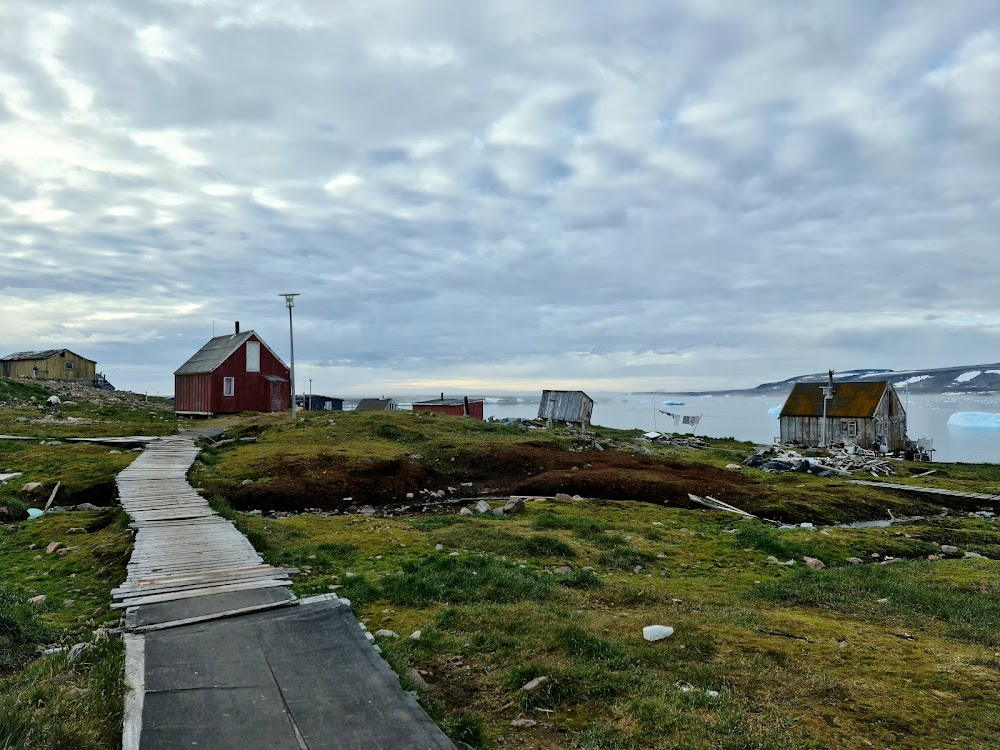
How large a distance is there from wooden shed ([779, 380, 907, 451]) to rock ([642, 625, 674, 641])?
1977 inches

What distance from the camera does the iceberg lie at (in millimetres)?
103806

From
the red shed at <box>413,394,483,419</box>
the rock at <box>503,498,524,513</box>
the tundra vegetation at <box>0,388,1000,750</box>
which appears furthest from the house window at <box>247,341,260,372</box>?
the rock at <box>503,498,524,513</box>

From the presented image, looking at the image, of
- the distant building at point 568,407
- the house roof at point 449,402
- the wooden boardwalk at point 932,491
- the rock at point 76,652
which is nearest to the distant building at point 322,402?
the house roof at point 449,402

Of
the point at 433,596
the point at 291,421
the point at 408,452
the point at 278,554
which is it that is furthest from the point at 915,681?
the point at 291,421

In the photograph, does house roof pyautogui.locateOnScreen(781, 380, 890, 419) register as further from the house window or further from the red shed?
the house window

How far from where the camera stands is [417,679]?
626 centimetres

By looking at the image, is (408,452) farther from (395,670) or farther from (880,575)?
(395,670)

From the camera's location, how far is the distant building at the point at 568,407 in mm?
49562

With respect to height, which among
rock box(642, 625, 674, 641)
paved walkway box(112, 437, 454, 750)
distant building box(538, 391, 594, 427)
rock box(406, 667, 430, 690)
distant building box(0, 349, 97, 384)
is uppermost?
distant building box(0, 349, 97, 384)

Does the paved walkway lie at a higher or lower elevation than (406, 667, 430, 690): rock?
higher

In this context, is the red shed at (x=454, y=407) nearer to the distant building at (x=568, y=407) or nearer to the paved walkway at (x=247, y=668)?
the distant building at (x=568, y=407)

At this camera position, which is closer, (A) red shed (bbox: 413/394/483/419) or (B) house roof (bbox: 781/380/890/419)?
(B) house roof (bbox: 781/380/890/419)

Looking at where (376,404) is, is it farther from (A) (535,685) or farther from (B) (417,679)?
(A) (535,685)

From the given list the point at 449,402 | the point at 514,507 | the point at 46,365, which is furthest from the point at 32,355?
the point at 514,507
